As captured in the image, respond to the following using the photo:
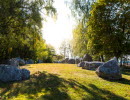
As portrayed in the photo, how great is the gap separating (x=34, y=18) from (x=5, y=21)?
2.11m

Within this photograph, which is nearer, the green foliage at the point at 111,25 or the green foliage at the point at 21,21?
the green foliage at the point at 21,21

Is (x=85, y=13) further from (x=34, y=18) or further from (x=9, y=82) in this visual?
(x=9, y=82)

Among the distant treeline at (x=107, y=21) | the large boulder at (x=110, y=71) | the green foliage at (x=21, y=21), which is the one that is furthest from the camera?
the distant treeline at (x=107, y=21)

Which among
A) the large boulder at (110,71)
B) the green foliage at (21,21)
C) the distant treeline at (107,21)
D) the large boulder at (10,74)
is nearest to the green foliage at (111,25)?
the distant treeline at (107,21)

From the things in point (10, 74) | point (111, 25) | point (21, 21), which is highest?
point (111, 25)

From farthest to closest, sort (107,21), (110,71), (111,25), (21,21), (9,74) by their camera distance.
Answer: (111,25) < (107,21) < (21,21) < (110,71) < (9,74)

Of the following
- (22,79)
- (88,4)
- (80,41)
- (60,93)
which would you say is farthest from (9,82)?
(80,41)

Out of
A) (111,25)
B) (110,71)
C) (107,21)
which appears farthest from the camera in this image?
(111,25)

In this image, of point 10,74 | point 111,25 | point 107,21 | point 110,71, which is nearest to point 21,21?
point 10,74

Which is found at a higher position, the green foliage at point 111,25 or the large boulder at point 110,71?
the green foliage at point 111,25

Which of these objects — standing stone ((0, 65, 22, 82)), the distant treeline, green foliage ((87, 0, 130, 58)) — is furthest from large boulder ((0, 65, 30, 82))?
green foliage ((87, 0, 130, 58))

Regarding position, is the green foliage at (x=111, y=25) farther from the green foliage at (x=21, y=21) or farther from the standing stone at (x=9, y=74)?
the standing stone at (x=9, y=74)

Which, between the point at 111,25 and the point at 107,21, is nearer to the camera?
the point at 107,21

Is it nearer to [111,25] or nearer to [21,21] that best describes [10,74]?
[21,21]
